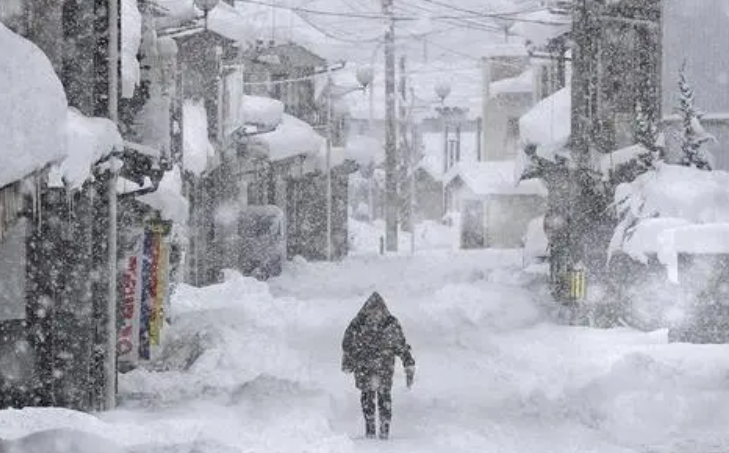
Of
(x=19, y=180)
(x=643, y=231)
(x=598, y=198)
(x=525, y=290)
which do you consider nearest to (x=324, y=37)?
(x=525, y=290)

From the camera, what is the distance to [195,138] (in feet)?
91.4

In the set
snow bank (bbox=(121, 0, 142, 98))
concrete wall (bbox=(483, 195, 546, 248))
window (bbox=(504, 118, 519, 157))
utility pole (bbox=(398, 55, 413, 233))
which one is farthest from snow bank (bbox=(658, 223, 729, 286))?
utility pole (bbox=(398, 55, 413, 233))

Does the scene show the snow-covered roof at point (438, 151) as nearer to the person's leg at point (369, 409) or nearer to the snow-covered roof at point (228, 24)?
the snow-covered roof at point (228, 24)

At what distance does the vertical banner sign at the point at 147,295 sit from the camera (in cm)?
1822

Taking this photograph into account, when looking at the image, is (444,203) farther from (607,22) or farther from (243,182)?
(607,22)

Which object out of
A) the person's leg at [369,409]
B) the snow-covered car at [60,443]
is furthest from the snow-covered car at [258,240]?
the snow-covered car at [60,443]

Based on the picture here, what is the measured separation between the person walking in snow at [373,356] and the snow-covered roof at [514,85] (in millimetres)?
45039

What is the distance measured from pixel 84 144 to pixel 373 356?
156 inches

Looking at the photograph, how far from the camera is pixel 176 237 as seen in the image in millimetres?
24000

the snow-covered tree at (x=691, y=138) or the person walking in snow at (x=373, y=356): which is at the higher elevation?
the snow-covered tree at (x=691, y=138)

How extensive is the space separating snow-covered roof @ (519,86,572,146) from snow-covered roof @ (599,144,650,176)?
10.7 ft

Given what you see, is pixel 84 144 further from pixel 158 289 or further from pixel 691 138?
pixel 691 138

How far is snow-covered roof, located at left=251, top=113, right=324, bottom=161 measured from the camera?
37.3 m

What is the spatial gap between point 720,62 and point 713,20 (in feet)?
3.37
